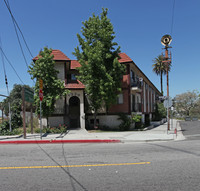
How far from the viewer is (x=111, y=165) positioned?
20.2ft

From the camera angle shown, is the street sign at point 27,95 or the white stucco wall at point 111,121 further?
the white stucco wall at point 111,121

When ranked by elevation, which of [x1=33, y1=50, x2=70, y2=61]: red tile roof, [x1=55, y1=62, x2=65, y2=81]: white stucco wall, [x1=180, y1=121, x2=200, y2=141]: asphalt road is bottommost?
[x1=180, y1=121, x2=200, y2=141]: asphalt road

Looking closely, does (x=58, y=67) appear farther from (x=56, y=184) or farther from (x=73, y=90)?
(x=56, y=184)

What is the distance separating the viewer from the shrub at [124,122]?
790 inches

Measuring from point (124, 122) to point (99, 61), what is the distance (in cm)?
701

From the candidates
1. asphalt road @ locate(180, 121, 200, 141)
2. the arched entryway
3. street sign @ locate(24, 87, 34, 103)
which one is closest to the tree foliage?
asphalt road @ locate(180, 121, 200, 141)

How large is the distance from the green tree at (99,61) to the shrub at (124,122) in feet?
8.45

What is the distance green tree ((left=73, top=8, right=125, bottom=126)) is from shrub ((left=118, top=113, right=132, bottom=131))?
2.58 metres

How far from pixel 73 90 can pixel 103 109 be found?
164 inches

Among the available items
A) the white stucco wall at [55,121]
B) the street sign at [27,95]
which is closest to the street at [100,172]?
the street sign at [27,95]

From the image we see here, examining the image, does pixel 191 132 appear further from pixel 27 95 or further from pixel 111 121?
pixel 27 95

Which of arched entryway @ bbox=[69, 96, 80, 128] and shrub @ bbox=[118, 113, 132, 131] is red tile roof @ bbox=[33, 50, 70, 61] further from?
shrub @ bbox=[118, 113, 132, 131]

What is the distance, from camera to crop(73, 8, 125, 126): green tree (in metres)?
17.7

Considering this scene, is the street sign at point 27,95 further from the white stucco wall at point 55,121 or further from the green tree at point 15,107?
the white stucco wall at point 55,121
